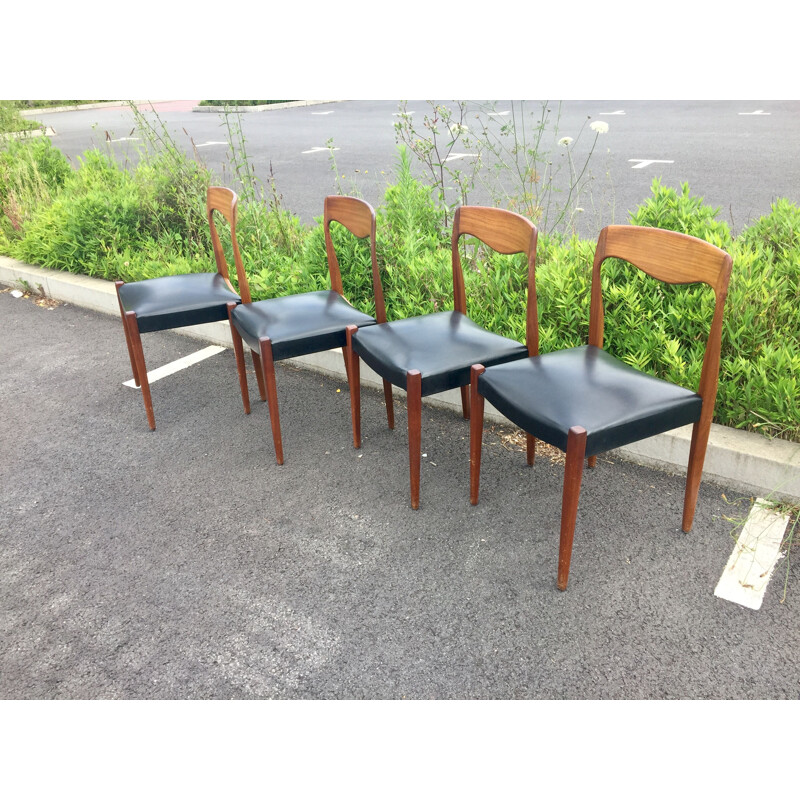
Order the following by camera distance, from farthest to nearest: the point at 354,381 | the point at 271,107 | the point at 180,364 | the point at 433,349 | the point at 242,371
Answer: the point at 271,107 < the point at 180,364 < the point at 242,371 < the point at 354,381 < the point at 433,349

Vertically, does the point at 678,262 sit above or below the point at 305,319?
above

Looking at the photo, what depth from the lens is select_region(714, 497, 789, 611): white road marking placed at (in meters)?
2.45

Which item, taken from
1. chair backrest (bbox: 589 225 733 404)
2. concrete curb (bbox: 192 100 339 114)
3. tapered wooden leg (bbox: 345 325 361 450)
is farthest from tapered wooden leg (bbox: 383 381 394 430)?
concrete curb (bbox: 192 100 339 114)

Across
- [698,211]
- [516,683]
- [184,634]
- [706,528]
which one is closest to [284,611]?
[184,634]

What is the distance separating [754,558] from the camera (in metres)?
2.60

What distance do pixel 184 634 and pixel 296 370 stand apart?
226 centimetres

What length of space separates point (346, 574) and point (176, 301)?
1.86 meters

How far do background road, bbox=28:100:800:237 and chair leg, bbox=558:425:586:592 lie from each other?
2231mm

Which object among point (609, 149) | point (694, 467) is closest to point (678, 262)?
point (694, 467)

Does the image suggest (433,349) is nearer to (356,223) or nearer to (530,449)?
(530,449)

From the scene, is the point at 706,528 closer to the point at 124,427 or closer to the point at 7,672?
the point at 7,672

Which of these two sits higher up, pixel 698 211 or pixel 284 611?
pixel 698 211

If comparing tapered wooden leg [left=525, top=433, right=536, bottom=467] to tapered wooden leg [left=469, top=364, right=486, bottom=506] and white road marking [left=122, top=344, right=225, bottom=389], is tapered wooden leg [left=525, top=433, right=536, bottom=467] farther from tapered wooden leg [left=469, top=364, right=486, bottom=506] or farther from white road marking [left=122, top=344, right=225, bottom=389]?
white road marking [left=122, top=344, right=225, bottom=389]

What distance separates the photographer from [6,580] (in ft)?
8.98
